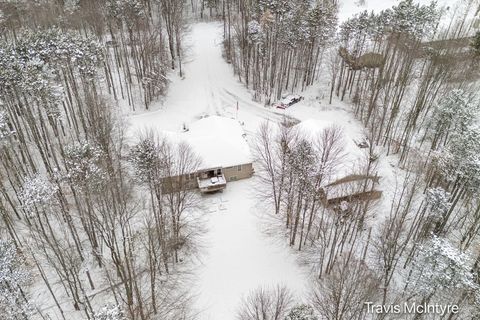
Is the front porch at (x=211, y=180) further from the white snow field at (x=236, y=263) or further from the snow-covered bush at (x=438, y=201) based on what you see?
the snow-covered bush at (x=438, y=201)

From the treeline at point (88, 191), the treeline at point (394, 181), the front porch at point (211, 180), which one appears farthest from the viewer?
the front porch at point (211, 180)

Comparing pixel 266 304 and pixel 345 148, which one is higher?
pixel 345 148

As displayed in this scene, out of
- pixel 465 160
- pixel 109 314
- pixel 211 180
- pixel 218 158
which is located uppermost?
pixel 465 160

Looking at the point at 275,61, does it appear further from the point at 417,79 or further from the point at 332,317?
the point at 332,317

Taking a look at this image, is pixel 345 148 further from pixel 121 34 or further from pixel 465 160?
pixel 121 34

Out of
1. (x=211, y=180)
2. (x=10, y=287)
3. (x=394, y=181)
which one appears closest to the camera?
(x=10, y=287)

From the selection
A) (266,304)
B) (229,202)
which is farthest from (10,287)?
(229,202)

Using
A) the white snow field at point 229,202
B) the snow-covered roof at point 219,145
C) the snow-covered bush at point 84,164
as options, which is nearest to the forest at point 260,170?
the snow-covered bush at point 84,164

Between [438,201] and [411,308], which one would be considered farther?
[438,201]
